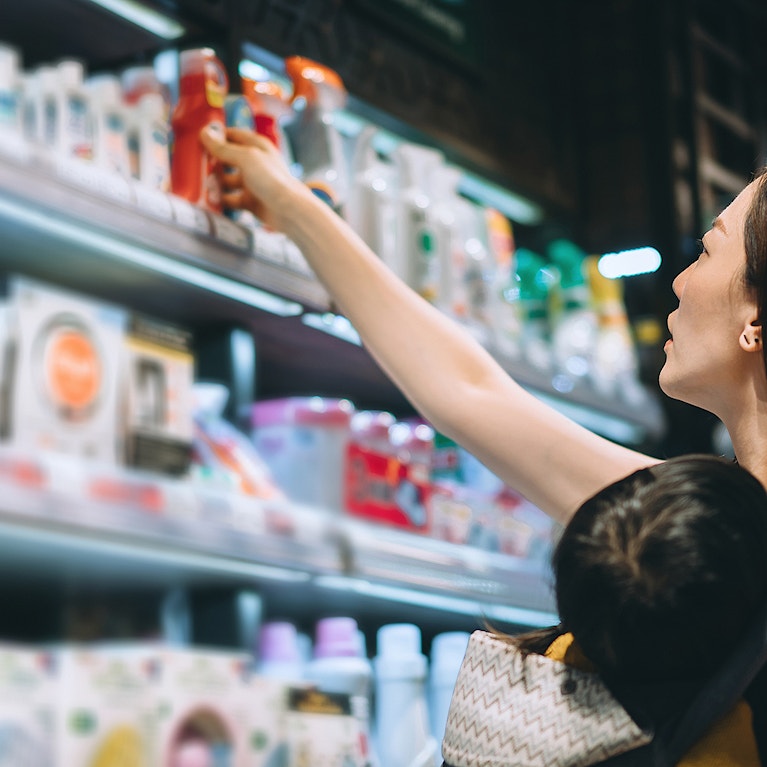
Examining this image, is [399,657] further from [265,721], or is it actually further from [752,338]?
[752,338]

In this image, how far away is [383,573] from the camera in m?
1.90

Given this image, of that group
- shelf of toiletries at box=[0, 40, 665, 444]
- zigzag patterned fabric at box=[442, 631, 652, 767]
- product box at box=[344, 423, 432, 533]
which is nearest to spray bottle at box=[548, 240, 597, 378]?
shelf of toiletries at box=[0, 40, 665, 444]

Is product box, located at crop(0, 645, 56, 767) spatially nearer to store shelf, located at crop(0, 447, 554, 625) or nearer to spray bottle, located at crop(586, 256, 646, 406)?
store shelf, located at crop(0, 447, 554, 625)

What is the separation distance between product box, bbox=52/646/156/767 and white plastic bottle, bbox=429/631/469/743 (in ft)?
2.48

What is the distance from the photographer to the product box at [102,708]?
Answer: 1.45 meters

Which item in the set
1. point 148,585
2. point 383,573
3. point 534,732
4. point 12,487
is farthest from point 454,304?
point 534,732

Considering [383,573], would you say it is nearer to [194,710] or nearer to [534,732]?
[194,710]

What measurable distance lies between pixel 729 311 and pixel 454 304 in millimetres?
1071

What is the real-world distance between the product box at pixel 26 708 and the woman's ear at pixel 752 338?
805mm

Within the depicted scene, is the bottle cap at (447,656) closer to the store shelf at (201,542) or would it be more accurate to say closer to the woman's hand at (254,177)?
the store shelf at (201,542)

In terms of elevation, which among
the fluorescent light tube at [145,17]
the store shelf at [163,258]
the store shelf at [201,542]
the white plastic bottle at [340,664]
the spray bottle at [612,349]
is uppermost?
the fluorescent light tube at [145,17]

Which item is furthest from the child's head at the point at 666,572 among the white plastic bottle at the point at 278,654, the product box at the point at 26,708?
the white plastic bottle at the point at 278,654

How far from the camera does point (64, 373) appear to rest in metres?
1.57

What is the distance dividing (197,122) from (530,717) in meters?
1.18
